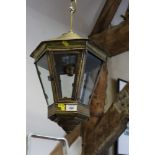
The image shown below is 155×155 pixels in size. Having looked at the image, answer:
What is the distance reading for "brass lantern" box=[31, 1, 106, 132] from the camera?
4.89 feet

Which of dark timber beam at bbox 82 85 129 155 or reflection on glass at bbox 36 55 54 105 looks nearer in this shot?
reflection on glass at bbox 36 55 54 105

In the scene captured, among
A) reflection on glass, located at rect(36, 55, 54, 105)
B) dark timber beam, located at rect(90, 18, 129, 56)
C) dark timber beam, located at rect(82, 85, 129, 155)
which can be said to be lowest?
dark timber beam, located at rect(82, 85, 129, 155)

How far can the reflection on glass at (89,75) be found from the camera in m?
1.57

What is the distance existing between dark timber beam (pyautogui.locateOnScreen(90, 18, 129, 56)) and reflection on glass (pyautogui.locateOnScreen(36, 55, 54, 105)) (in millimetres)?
1398

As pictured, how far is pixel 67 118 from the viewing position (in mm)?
1480

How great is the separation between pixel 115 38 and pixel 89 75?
1509 mm

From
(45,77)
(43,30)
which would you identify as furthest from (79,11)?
(45,77)

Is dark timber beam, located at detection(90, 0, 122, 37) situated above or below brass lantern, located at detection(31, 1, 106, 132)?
above

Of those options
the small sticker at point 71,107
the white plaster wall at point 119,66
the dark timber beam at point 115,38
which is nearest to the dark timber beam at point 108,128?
the dark timber beam at point 115,38

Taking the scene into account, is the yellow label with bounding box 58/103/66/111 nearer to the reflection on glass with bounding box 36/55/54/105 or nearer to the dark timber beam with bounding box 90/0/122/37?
the reflection on glass with bounding box 36/55/54/105

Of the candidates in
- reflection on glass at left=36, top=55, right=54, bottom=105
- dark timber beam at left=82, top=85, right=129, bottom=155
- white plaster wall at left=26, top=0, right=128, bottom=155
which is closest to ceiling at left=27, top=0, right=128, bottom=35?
white plaster wall at left=26, top=0, right=128, bottom=155

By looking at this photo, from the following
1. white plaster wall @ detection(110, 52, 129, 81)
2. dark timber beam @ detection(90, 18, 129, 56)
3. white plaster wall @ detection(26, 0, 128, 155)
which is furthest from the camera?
white plaster wall @ detection(110, 52, 129, 81)

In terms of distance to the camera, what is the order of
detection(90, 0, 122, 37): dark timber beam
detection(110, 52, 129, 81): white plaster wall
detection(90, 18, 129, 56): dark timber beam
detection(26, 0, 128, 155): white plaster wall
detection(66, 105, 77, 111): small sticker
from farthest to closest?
detection(110, 52, 129, 81): white plaster wall, detection(90, 0, 122, 37): dark timber beam, detection(90, 18, 129, 56): dark timber beam, detection(26, 0, 128, 155): white plaster wall, detection(66, 105, 77, 111): small sticker
